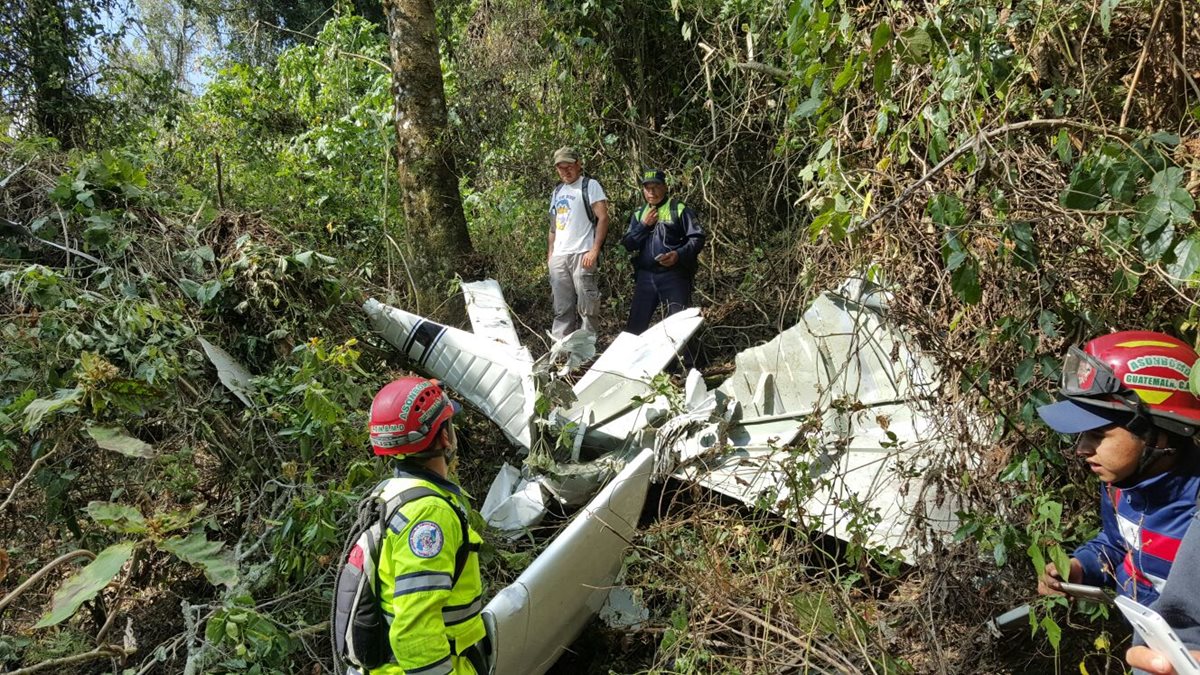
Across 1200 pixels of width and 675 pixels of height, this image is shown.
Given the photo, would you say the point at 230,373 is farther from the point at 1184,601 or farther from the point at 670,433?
the point at 1184,601

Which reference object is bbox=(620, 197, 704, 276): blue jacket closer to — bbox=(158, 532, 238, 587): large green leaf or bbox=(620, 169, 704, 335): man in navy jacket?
bbox=(620, 169, 704, 335): man in navy jacket

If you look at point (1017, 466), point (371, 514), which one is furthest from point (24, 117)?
point (1017, 466)

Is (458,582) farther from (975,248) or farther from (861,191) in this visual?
(861,191)

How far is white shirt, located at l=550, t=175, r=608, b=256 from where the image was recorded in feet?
20.8

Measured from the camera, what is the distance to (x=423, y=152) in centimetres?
630

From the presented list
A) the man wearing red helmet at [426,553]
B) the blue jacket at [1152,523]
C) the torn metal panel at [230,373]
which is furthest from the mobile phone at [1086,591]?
the torn metal panel at [230,373]

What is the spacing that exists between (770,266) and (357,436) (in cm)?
403

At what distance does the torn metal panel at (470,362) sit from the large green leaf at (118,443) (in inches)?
66.3

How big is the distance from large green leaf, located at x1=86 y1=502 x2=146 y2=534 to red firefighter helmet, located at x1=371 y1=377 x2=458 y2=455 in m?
0.97

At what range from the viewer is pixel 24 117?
8391 mm

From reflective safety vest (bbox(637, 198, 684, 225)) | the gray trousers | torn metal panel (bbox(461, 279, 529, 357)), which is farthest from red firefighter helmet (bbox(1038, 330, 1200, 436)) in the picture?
the gray trousers

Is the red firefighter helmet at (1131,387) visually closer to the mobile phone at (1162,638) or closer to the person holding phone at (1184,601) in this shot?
the person holding phone at (1184,601)

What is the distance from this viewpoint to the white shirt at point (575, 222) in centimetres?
635

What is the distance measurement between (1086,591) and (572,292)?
4588mm
